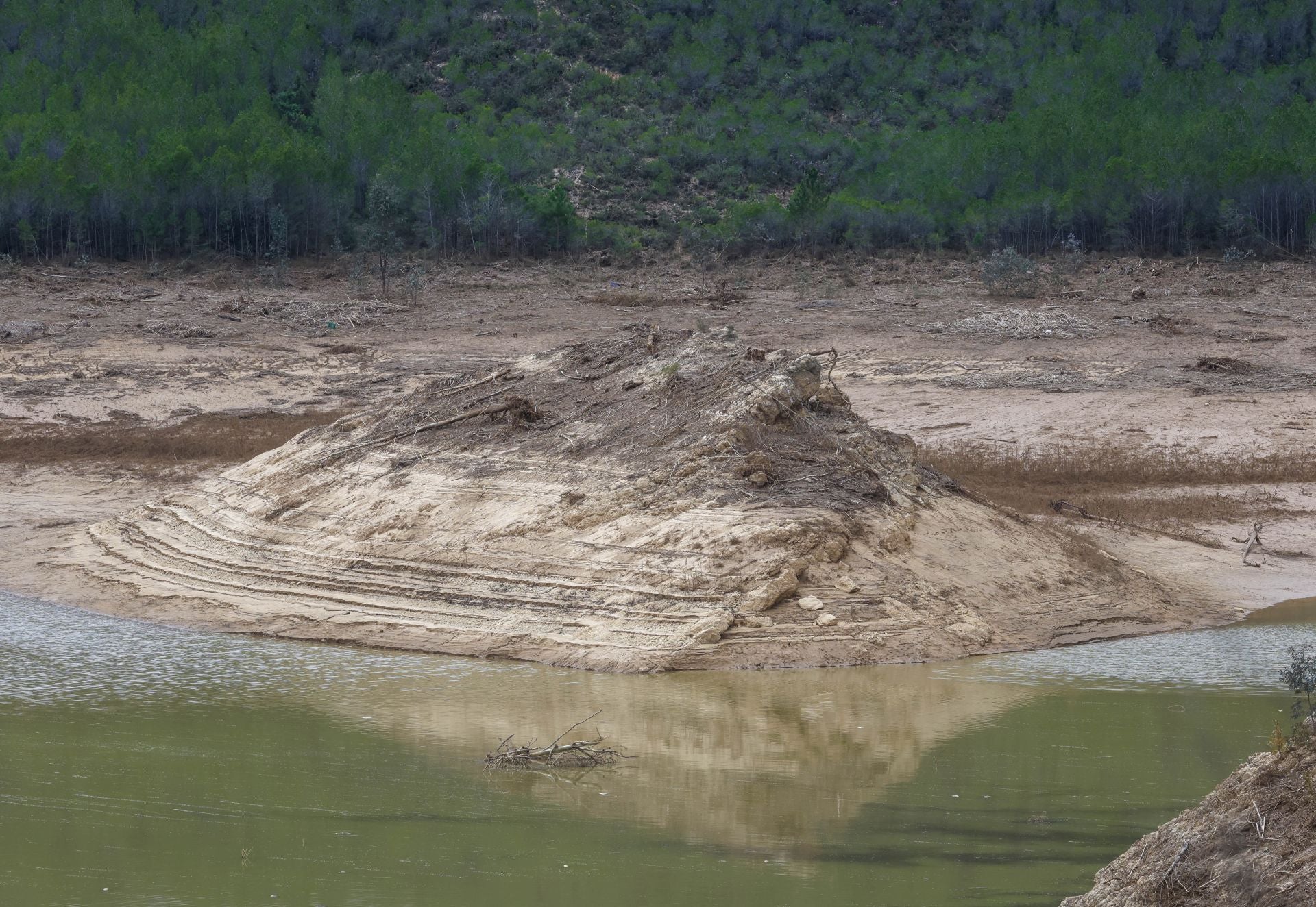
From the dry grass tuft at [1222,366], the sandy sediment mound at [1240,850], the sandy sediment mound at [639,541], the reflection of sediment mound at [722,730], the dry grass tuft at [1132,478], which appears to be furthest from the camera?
the dry grass tuft at [1222,366]

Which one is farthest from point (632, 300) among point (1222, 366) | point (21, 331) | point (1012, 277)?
point (1222, 366)

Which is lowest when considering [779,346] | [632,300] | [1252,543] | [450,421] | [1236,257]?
[1252,543]

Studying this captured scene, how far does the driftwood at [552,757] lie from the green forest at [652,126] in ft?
85.1

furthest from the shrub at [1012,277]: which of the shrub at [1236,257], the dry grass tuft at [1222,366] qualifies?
the dry grass tuft at [1222,366]

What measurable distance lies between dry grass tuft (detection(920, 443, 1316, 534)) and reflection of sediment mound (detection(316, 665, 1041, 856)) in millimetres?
6676

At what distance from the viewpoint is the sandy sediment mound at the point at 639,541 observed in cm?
1237

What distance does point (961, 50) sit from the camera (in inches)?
2058

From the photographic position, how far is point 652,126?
46.3m

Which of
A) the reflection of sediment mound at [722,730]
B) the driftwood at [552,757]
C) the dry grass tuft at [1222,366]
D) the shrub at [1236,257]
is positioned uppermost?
the shrub at [1236,257]

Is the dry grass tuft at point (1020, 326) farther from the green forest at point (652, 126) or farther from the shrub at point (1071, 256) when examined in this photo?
the green forest at point (652, 126)

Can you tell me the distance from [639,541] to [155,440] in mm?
11274

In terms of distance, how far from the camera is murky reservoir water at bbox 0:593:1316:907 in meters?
7.75

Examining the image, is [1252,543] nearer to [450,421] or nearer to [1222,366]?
[1222,366]

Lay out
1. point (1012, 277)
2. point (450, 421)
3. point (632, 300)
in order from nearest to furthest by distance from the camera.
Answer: point (450, 421)
point (1012, 277)
point (632, 300)
